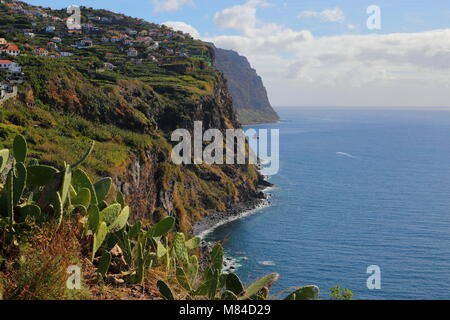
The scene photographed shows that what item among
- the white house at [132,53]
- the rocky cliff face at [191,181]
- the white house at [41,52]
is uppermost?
the white house at [132,53]

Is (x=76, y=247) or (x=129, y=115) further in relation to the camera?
(x=129, y=115)

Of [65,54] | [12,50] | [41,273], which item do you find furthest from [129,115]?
[41,273]

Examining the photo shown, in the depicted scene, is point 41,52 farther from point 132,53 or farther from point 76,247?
point 76,247

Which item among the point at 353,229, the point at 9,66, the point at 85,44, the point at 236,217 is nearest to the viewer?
the point at 9,66

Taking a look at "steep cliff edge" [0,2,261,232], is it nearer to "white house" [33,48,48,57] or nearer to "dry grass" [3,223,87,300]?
"white house" [33,48,48,57]

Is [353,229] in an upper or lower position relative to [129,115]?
lower

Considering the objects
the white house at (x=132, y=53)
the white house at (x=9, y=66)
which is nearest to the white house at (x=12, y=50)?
the white house at (x=9, y=66)

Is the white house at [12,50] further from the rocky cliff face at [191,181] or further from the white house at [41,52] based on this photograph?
the rocky cliff face at [191,181]
